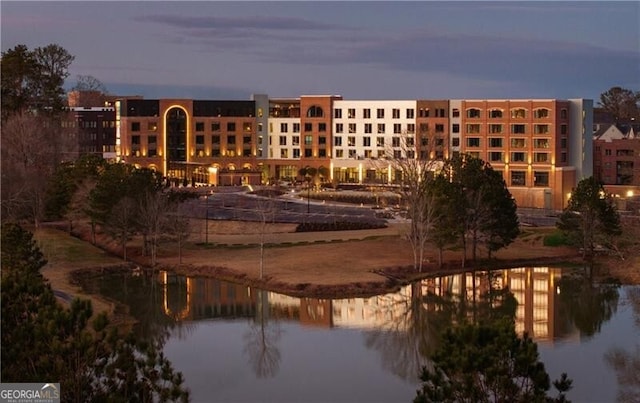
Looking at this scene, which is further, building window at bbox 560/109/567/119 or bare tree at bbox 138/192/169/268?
building window at bbox 560/109/567/119

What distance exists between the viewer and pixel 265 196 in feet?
240

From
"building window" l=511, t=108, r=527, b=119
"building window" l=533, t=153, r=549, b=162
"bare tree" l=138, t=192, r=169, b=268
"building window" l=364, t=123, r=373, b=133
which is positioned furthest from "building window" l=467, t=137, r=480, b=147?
"bare tree" l=138, t=192, r=169, b=268

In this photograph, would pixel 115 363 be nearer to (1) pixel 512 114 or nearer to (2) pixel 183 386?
(2) pixel 183 386

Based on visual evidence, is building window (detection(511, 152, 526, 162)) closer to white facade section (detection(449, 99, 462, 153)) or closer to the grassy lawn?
white facade section (detection(449, 99, 462, 153))

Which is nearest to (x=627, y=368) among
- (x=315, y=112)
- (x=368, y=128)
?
(x=368, y=128)

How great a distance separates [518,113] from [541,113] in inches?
73.3

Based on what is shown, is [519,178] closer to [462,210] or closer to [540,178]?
[540,178]

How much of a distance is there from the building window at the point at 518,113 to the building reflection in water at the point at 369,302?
37.2 m

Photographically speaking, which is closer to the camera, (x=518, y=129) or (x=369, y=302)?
(x=369, y=302)

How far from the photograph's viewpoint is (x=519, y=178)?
79812 mm

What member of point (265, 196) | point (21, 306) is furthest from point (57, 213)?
point (21, 306)

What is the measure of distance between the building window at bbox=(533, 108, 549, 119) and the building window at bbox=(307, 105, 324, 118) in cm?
1946

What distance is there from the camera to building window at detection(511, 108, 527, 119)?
80.0 m

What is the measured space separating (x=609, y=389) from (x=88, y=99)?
365 ft
